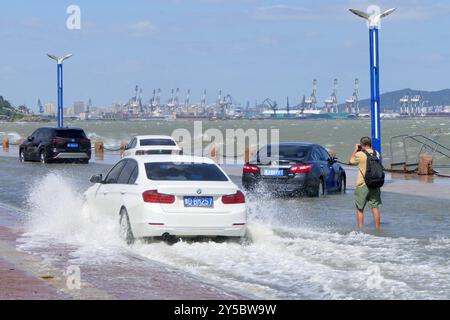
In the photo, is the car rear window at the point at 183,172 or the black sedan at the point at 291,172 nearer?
the car rear window at the point at 183,172

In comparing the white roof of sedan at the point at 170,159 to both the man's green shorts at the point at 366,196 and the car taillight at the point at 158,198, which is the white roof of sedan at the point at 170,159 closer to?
the car taillight at the point at 158,198

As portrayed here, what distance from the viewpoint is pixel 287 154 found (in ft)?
74.6

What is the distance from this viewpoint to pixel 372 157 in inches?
600

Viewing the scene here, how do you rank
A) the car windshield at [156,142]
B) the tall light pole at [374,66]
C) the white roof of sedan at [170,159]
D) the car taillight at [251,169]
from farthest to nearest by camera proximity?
the car windshield at [156,142] < the tall light pole at [374,66] < the car taillight at [251,169] < the white roof of sedan at [170,159]

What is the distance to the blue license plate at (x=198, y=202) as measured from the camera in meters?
12.8

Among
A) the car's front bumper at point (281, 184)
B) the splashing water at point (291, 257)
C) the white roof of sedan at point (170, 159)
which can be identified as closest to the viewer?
the splashing water at point (291, 257)

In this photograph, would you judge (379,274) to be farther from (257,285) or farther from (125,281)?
(125,281)

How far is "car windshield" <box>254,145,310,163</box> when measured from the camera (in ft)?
73.3

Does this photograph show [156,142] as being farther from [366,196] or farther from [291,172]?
[366,196]

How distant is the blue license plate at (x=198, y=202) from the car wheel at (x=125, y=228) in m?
0.97

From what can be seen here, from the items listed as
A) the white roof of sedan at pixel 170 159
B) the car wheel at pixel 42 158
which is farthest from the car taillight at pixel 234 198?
the car wheel at pixel 42 158

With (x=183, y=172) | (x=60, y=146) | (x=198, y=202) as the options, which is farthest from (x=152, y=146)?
(x=198, y=202)

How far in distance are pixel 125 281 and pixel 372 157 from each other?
6537 millimetres
